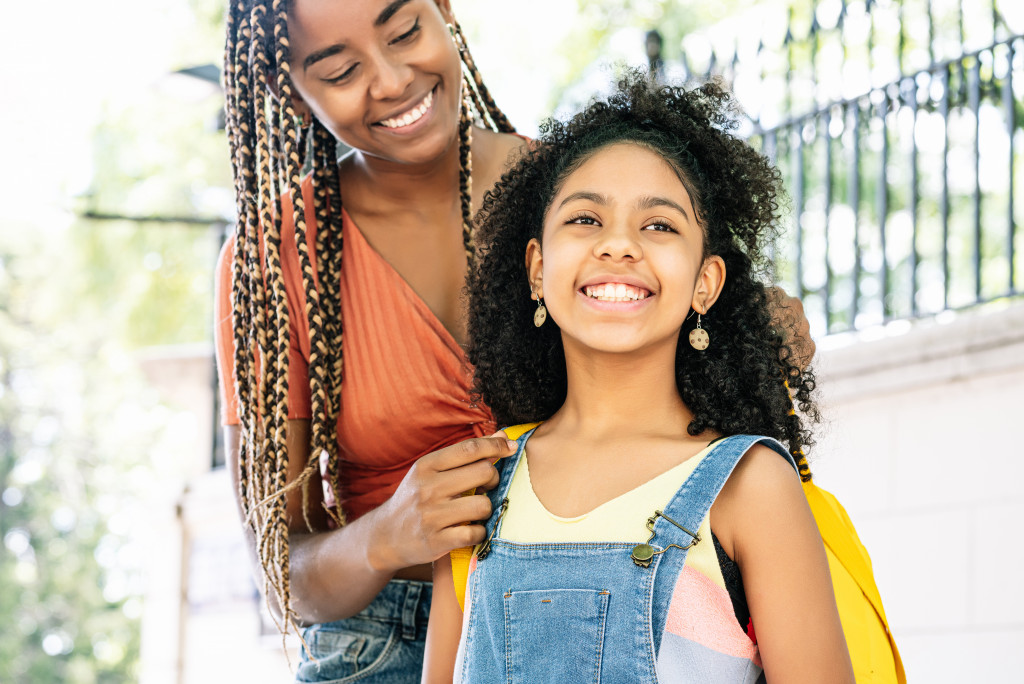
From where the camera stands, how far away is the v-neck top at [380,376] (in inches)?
92.4

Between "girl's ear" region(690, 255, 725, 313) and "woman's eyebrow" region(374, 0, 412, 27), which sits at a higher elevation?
"woman's eyebrow" region(374, 0, 412, 27)

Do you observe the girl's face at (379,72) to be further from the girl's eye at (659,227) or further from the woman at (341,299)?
the girl's eye at (659,227)

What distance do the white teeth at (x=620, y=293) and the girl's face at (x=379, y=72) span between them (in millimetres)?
653

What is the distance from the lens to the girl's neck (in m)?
1.94

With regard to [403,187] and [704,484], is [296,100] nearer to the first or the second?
[403,187]

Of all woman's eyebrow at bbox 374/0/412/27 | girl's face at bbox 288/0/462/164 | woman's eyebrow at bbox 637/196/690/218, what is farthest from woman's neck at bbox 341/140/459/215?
woman's eyebrow at bbox 637/196/690/218

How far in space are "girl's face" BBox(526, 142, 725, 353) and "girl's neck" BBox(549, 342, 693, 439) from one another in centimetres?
4

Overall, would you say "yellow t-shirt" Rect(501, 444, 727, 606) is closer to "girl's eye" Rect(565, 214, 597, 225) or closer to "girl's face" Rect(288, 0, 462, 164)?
"girl's eye" Rect(565, 214, 597, 225)

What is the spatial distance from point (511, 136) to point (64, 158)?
10165 mm

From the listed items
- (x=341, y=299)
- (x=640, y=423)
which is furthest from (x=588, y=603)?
(x=341, y=299)

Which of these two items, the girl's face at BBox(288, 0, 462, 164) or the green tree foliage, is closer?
the girl's face at BBox(288, 0, 462, 164)

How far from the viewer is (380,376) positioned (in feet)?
7.77

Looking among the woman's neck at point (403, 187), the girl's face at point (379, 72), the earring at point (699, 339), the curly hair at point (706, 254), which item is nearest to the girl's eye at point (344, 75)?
the girl's face at point (379, 72)

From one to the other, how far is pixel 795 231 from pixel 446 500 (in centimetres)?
361
